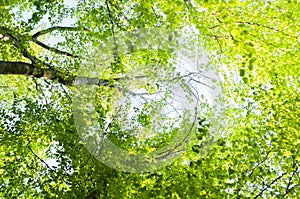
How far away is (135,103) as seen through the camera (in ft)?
24.9

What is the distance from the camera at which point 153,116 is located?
7621 mm

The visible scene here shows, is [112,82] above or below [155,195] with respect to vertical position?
above

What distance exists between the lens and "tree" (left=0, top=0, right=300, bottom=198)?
6.12 meters

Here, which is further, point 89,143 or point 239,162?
point 89,143

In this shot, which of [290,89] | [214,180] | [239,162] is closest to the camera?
[214,180]

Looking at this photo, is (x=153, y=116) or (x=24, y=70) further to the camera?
(x=153, y=116)

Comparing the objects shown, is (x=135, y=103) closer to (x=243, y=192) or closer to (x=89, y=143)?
(x=89, y=143)

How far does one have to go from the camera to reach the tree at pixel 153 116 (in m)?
6.12

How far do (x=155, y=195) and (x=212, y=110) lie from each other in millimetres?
2426

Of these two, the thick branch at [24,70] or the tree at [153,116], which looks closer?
the tree at [153,116]

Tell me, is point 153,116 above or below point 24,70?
below

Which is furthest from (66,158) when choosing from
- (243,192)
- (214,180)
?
(243,192)

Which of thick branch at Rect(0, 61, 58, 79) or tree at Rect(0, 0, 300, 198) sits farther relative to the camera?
thick branch at Rect(0, 61, 58, 79)

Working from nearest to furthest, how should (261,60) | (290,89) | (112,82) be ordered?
(112,82) < (290,89) < (261,60)
